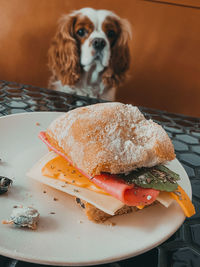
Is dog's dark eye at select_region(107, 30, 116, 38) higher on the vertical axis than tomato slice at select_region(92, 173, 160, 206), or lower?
higher

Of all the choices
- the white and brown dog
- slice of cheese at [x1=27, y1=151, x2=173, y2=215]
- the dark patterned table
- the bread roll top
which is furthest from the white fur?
slice of cheese at [x1=27, y1=151, x2=173, y2=215]

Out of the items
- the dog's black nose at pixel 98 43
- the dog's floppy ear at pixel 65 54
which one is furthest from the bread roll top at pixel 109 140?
the dog's floppy ear at pixel 65 54

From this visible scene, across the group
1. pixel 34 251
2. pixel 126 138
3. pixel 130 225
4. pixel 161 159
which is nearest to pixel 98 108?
pixel 126 138

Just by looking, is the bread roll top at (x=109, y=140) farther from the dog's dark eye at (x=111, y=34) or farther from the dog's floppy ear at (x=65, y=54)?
the dog's dark eye at (x=111, y=34)

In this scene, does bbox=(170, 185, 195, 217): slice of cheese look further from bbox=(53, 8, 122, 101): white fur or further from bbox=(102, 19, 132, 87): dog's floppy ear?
bbox=(102, 19, 132, 87): dog's floppy ear

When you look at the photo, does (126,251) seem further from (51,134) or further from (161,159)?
(51,134)

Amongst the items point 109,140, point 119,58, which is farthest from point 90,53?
point 109,140

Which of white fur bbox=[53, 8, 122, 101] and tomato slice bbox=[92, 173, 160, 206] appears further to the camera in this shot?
white fur bbox=[53, 8, 122, 101]
